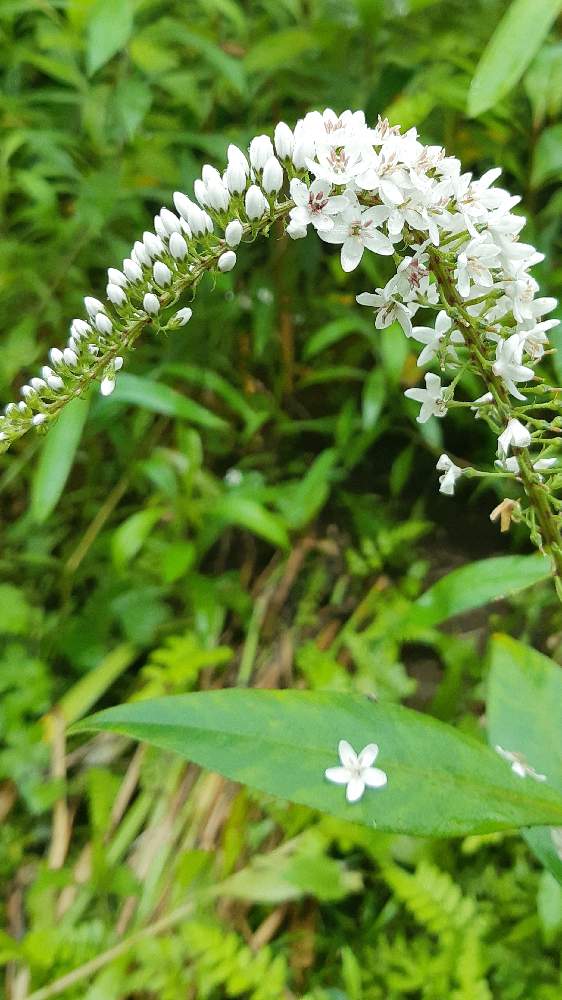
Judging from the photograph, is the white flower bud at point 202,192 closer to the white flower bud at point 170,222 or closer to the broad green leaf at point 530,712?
the white flower bud at point 170,222

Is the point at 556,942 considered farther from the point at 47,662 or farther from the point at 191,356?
the point at 191,356

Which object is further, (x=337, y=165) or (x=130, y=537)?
(x=130, y=537)

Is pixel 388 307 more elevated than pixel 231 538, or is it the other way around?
pixel 388 307

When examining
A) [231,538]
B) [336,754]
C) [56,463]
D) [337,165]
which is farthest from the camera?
[231,538]

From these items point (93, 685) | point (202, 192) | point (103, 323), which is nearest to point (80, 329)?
point (103, 323)

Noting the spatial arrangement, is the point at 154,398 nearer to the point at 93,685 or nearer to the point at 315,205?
the point at 93,685

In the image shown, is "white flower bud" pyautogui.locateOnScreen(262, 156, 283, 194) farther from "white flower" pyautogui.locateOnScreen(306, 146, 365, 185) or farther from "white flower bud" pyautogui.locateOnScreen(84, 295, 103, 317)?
"white flower bud" pyautogui.locateOnScreen(84, 295, 103, 317)
